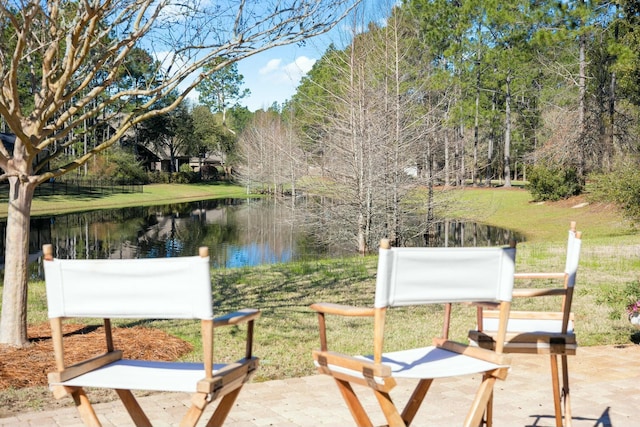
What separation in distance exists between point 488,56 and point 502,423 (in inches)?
1524

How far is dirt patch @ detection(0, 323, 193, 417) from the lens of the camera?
15.8ft

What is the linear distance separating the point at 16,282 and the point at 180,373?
4115 mm

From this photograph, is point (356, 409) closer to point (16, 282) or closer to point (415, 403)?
point (415, 403)

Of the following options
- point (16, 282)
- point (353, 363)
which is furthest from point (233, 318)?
point (16, 282)

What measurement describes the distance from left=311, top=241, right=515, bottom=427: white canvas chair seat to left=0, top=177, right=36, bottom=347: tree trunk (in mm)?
4260

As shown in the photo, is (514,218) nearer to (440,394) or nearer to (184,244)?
(184,244)

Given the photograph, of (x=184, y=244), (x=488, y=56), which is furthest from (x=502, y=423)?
(x=488, y=56)

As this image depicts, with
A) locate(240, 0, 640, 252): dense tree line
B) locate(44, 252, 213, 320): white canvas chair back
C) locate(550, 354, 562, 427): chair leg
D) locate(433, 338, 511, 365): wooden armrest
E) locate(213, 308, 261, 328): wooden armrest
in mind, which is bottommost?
locate(550, 354, 562, 427): chair leg

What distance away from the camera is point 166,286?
2.86 m

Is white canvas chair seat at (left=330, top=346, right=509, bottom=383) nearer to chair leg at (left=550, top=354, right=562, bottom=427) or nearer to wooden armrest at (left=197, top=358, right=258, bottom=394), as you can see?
wooden armrest at (left=197, top=358, right=258, bottom=394)

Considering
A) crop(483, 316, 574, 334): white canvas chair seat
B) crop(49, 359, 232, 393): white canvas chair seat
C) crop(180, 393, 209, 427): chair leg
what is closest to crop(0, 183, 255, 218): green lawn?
crop(49, 359, 232, 393): white canvas chair seat

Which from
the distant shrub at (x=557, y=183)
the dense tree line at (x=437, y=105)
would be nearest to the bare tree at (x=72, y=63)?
the dense tree line at (x=437, y=105)

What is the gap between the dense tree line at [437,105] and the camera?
58.5 ft

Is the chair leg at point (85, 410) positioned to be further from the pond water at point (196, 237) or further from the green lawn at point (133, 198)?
the green lawn at point (133, 198)
